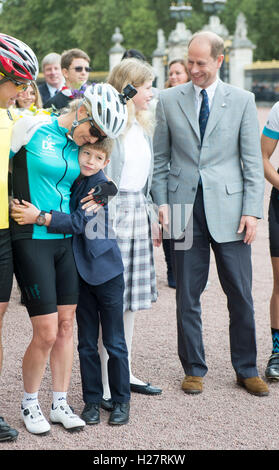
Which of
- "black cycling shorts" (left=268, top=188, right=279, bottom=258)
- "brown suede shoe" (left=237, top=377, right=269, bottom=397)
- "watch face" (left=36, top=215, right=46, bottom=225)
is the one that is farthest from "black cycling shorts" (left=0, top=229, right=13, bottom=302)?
A: "black cycling shorts" (left=268, top=188, right=279, bottom=258)

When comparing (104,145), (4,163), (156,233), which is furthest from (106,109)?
(156,233)

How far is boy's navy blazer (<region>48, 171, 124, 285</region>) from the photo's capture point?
367cm

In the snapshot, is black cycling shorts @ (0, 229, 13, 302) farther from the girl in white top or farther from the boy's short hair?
the girl in white top

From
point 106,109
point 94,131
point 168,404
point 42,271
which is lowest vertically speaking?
point 168,404

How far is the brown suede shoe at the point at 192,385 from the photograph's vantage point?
4430 mm

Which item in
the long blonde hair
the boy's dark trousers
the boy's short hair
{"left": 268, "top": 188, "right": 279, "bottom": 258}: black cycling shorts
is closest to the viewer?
the boy's short hair

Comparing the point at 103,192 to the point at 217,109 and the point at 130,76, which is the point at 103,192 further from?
the point at 217,109

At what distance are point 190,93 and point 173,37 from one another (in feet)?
117

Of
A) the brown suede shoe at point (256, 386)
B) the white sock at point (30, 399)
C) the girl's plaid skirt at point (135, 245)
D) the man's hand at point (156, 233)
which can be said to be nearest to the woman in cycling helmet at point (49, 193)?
the white sock at point (30, 399)

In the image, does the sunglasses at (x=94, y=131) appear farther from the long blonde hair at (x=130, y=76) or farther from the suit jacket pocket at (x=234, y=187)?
the suit jacket pocket at (x=234, y=187)

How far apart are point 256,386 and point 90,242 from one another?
146 centimetres

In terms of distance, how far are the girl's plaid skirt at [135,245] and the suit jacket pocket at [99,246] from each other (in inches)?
14.6

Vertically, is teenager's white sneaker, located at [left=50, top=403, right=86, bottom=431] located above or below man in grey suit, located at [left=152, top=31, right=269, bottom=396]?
below

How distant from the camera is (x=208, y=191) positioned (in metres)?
4.38
